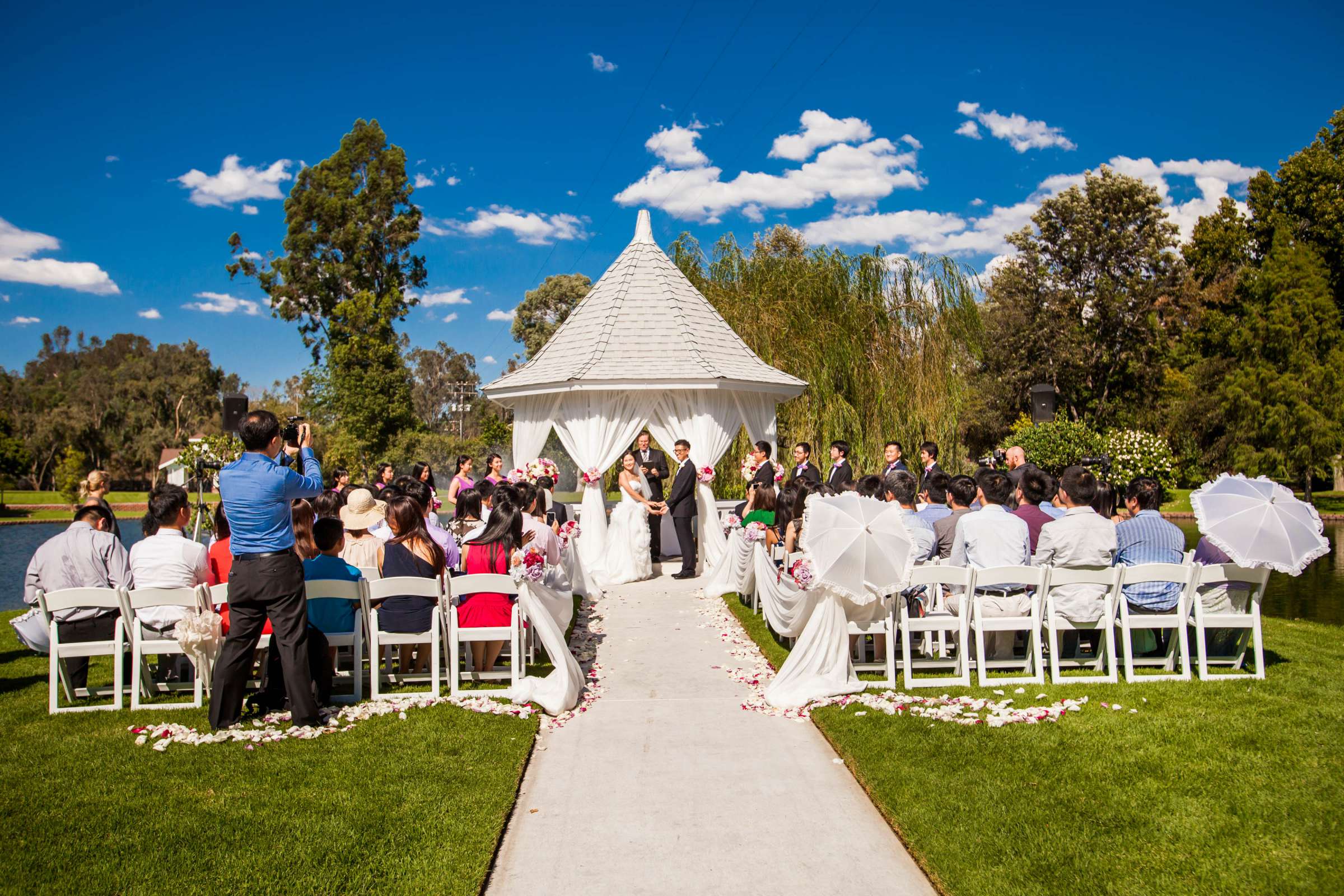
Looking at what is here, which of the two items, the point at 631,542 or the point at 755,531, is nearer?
the point at 755,531

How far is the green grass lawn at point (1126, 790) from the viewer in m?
3.75

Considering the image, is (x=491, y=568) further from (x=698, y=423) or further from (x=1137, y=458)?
(x=1137, y=458)

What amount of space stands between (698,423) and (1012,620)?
7.13m

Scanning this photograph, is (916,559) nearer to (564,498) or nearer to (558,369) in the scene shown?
(558,369)

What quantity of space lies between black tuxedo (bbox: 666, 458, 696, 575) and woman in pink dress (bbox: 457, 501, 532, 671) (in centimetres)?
542

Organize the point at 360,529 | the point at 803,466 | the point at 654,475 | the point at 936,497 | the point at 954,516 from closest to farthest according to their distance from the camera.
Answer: the point at 360,529 → the point at 954,516 → the point at 936,497 → the point at 803,466 → the point at 654,475

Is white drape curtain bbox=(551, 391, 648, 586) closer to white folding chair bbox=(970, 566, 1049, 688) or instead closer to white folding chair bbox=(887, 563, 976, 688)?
white folding chair bbox=(887, 563, 976, 688)

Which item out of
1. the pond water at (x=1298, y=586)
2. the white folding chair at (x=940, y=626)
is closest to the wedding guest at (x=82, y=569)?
the white folding chair at (x=940, y=626)

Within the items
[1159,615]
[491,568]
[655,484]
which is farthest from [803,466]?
[491,568]

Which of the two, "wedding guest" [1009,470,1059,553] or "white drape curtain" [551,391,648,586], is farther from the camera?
"white drape curtain" [551,391,648,586]

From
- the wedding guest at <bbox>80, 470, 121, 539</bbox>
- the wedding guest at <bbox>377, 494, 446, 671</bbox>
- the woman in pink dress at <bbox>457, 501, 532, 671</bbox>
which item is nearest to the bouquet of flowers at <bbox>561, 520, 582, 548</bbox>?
the woman in pink dress at <bbox>457, 501, 532, 671</bbox>

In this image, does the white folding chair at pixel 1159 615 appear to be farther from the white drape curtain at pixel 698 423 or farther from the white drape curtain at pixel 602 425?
the white drape curtain at pixel 602 425

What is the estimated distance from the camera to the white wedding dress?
1204 cm

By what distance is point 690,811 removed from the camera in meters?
4.58
